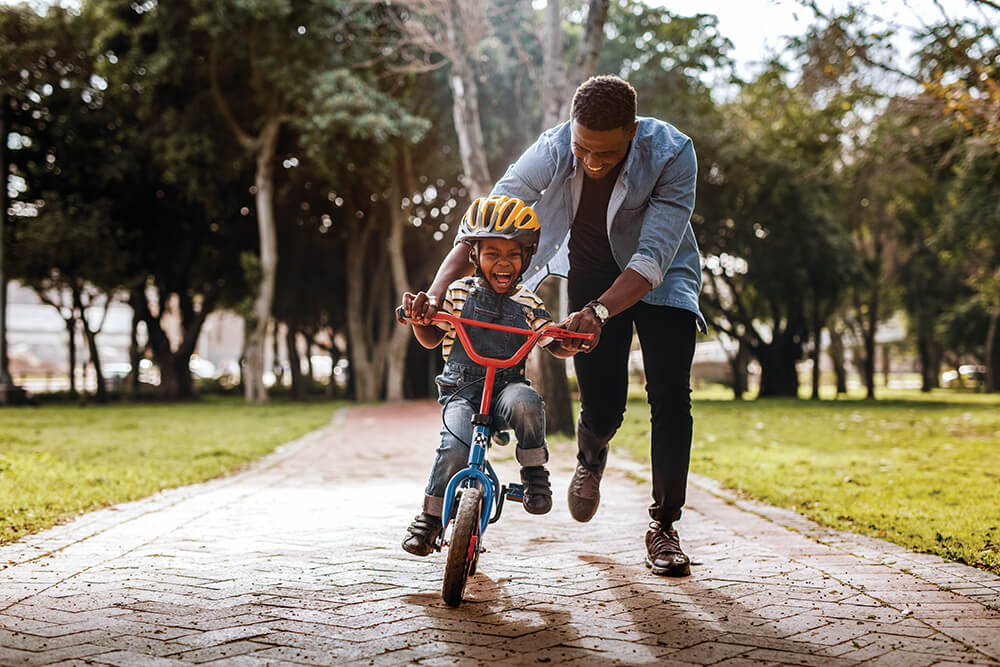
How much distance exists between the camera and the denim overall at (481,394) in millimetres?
3727

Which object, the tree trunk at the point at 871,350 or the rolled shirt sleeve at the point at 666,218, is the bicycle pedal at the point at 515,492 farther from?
the tree trunk at the point at 871,350

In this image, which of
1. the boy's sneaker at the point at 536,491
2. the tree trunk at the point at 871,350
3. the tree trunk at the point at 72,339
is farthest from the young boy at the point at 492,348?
the tree trunk at the point at 871,350

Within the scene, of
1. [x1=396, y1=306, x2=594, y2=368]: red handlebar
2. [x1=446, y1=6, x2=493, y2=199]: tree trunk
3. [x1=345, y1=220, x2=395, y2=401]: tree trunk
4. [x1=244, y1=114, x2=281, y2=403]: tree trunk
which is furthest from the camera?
[x1=345, y1=220, x2=395, y2=401]: tree trunk

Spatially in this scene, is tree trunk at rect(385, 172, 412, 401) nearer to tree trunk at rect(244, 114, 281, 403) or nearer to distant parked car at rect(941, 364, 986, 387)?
tree trunk at rect(244, 114, 281, 403)

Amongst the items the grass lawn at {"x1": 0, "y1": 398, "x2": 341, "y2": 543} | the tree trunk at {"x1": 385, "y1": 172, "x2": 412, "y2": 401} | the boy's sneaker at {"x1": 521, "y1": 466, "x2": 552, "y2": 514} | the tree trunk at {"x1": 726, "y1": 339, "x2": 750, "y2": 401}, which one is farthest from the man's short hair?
the tree trunk at {"x1": 726, "y1": 339, "x2": 750, "y2": 401}

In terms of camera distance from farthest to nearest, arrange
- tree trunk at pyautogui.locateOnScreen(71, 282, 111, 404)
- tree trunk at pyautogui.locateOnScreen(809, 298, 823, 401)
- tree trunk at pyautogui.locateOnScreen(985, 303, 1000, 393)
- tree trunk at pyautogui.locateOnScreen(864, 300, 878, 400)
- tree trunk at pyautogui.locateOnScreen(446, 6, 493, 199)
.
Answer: tree trunk at pyautogui.locateOnScreen(985, 303, 1000, 393), tree trunk at pyautogui.locateOnScreen(864, 300, 878, 400), tree trunk at pyautogui.locateOnScreen(809, 298, 823, 401), tree trunk at pyautogui.locateOnScreen(71, 282, 111, 404), tree trunk at pyautogui.locateOnScreen(446, 6, 493, 199)

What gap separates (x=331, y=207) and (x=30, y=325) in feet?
162

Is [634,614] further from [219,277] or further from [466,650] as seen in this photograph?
[219,277]

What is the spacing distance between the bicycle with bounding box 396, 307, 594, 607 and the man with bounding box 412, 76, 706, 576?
0.20m

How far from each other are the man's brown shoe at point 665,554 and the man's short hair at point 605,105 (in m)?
1.76

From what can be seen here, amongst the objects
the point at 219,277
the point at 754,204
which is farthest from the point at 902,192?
the point at 219,277

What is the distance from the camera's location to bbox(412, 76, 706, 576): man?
3727 millimetres

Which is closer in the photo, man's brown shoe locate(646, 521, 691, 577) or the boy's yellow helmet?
the boy's yellow helmet

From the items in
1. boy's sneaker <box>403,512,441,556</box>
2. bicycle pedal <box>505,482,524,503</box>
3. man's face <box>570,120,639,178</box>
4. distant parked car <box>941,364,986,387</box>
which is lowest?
distant parked car <box>941,364,986,387</box>
